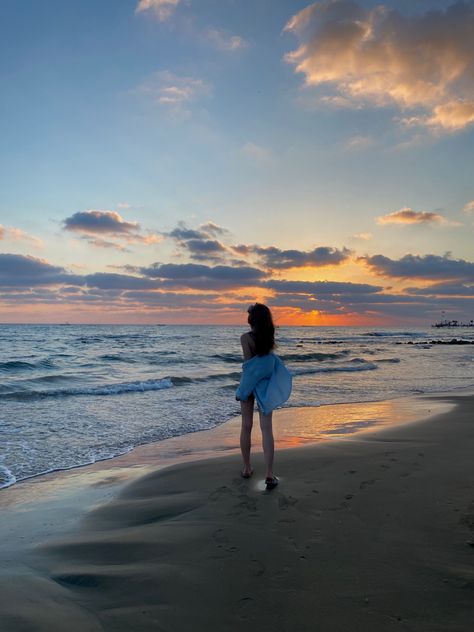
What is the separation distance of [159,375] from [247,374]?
53.6 ft

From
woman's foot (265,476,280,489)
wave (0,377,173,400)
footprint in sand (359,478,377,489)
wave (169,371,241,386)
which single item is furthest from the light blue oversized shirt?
wave (169,371,241,386)

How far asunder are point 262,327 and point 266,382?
0.68 meters

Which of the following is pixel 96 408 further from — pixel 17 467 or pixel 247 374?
pixel 247 374

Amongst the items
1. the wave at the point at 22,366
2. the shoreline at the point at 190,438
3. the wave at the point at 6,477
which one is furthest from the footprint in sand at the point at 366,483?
the wave at the point at 22,366

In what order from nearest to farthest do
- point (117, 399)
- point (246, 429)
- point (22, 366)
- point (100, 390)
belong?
point (246, 429)
point (117, 399)
point (100, 390)
point (22, 366)

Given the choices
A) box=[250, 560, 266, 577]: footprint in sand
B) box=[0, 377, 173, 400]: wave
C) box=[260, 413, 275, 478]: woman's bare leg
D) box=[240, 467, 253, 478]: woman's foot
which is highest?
box=[260, 413, 275, 478]: woman's bare leg

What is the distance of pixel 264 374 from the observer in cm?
530

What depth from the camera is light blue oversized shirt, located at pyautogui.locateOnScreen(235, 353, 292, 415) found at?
524cm

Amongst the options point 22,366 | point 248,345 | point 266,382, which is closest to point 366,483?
point 266,382

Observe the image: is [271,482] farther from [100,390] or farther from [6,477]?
[100,390]

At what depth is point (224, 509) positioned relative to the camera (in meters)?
4.36

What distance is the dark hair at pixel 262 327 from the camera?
205 inches

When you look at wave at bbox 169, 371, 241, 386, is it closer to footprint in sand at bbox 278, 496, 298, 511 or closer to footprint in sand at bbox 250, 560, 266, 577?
footprint in sand at bbox 278, 496, 298, 511

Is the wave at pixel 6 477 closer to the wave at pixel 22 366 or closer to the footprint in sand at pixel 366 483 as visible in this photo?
the footprint in sand at pixel 366 483
